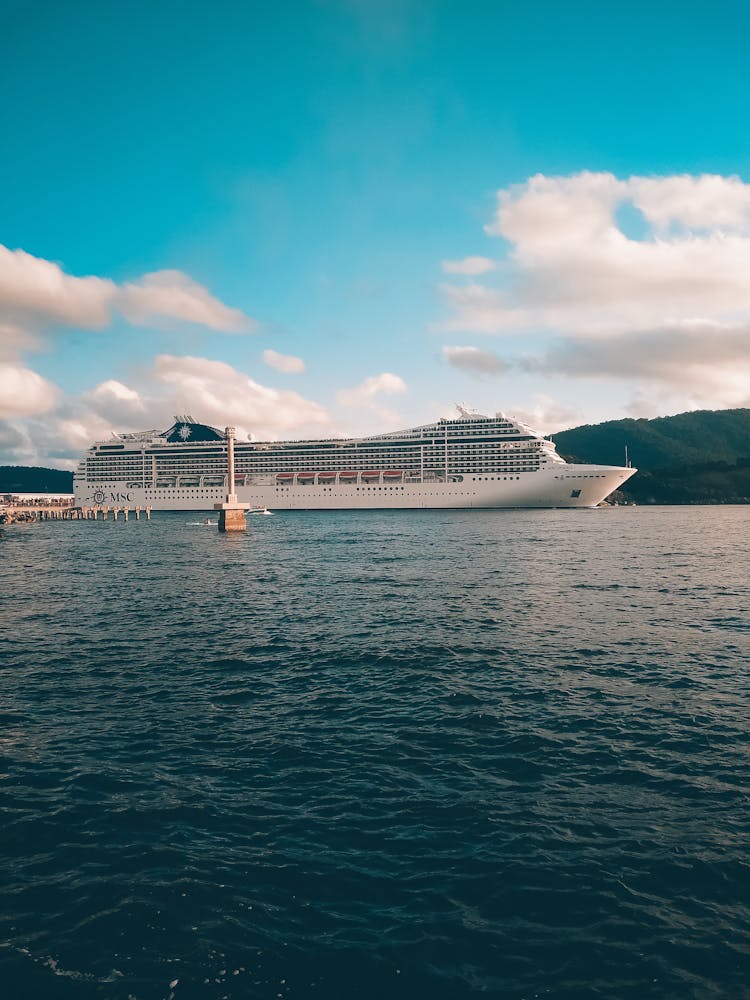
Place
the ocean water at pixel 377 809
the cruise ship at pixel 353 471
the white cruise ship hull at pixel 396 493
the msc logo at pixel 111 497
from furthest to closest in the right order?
the msc logo at pixel 111 497
the cruise ship at pixel 353 471
the white cruise ship hull at pixel 396 493
the ocean water at pixel 377 809

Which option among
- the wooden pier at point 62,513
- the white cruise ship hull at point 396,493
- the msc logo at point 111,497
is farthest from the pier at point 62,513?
the white cruise ship hull at point 396,493

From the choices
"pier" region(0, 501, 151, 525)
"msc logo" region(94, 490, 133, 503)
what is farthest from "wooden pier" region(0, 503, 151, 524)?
"msc logo" region(94, 490, 133, 503)

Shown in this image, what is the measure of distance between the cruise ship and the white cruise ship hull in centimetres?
25

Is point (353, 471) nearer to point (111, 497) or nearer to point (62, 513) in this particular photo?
point (111, 497)

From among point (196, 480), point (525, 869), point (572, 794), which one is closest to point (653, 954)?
point (525, 869)

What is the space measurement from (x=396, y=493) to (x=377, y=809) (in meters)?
132

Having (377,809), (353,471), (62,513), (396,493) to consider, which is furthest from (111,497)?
(377,809)

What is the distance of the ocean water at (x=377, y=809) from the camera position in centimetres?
765

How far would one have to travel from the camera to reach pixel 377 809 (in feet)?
36.8

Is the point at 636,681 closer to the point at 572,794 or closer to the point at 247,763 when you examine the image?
the point at 572,794

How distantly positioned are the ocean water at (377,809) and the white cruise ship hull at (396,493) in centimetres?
10674

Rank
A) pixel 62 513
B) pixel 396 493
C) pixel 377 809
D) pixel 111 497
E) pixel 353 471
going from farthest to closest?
pixel 111 497, pixel 62 513, pixel 353 471, pixel 396 493, pixel 377 809

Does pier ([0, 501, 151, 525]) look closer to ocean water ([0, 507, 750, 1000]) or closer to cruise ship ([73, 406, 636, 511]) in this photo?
cruise ship ([73, 406, 636, 511])

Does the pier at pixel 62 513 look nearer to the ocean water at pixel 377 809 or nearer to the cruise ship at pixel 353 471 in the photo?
the cruise ship at pixel 353 471
